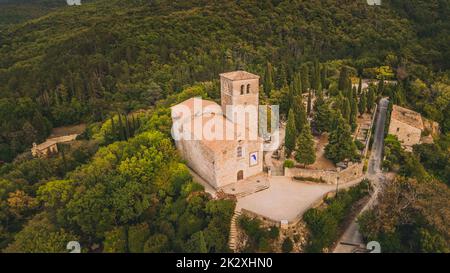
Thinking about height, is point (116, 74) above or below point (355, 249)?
above

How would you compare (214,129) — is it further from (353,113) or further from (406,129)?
(406,129)

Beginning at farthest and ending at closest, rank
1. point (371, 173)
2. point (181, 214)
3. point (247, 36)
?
point (247, 36), point (371, 173), point (181, 214)

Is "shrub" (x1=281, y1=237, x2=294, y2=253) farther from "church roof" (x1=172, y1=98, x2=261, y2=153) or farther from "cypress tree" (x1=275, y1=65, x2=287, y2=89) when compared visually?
"cypress tree" (x1=275, y1=65, x2=287, y2=89)

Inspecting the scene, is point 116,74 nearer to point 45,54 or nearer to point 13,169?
point 45,54

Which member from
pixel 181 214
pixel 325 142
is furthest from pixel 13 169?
pixel 325 142

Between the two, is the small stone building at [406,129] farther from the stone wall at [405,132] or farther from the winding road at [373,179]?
the winding road at [373,179]

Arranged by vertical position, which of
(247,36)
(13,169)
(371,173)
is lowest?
(13,169)

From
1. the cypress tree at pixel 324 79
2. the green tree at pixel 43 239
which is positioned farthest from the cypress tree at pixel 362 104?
the green tree at pixel 43 239
